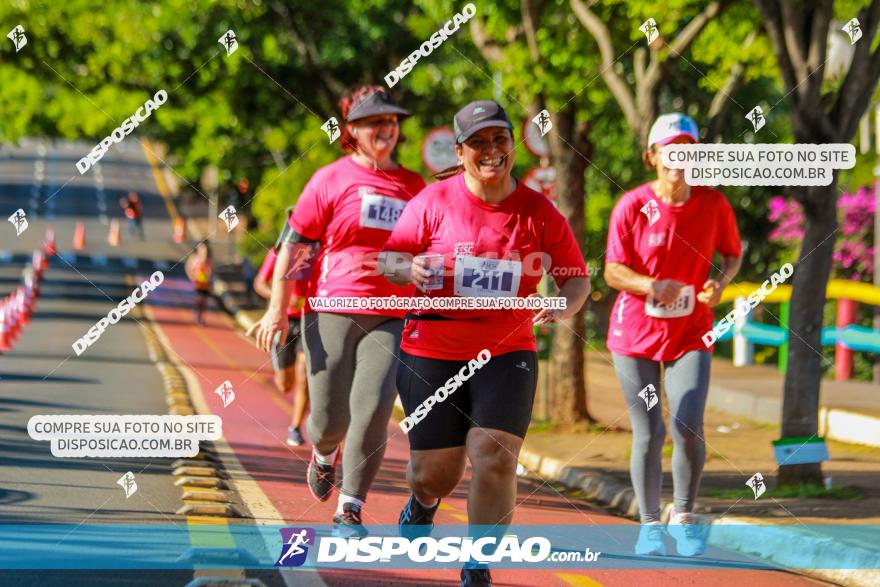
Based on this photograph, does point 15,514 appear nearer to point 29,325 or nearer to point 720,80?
point 720,80

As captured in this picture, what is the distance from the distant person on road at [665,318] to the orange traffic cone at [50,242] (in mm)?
44266

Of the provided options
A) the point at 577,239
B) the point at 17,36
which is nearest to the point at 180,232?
the point at 17,36

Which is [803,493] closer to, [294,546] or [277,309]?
[277,309]

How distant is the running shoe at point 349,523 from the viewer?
8289 mm

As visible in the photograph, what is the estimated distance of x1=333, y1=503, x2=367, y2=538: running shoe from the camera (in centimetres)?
829

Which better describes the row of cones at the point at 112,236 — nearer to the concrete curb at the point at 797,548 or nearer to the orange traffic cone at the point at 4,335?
the orange traffic cone at the point at 4,335

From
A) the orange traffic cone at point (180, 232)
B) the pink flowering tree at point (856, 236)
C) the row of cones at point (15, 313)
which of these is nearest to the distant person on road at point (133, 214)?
the orange traffic cone at point (180, 232)

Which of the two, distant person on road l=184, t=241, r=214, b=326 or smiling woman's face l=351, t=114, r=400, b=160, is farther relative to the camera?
distant person on road l=184, t=241, r=214, b=326

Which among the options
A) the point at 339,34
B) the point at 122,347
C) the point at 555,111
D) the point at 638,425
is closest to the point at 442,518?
the point at 638,425

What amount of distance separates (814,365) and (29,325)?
21.9m

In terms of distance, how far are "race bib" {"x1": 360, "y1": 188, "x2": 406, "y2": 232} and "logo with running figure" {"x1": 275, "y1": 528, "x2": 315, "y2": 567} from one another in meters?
Result: 1.55

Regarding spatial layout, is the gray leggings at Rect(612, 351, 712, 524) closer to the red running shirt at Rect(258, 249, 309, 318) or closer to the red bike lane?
the red bike lane

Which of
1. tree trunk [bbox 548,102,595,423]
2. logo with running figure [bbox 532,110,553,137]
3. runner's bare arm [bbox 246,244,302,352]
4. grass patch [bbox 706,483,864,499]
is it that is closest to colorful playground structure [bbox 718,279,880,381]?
tree trunk [bbox 548,102,595,423]

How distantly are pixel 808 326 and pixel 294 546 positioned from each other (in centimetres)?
438
